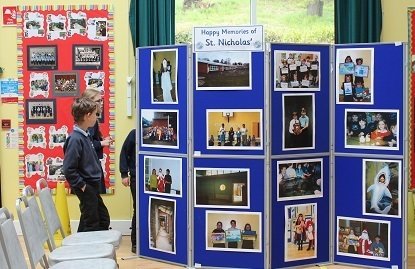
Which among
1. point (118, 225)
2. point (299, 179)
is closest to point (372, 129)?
point (299, 179)

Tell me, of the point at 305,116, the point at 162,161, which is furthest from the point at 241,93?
the point at 162,161

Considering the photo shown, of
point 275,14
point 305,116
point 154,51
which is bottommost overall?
point 305,116

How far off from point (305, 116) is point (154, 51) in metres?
1.32

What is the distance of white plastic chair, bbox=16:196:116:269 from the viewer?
3.47 meters

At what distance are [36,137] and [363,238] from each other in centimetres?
327

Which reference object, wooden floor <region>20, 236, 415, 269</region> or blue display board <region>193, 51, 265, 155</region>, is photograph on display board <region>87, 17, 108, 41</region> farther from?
wooden floor <region>20, 236, 415, 269</region>

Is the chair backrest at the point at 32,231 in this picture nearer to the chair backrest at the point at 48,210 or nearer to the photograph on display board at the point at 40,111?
the chair backrest at the point at 48,210

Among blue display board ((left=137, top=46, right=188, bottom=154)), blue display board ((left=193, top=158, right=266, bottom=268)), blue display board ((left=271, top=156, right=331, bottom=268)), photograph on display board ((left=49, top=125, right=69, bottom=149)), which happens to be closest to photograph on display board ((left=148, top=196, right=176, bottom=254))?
blue display board ((left=193, top=158, right=266, bottom=268))

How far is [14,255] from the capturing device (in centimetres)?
312

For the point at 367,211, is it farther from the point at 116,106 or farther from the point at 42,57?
the point at 42,57

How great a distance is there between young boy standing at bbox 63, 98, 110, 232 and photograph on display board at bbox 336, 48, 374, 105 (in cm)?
193

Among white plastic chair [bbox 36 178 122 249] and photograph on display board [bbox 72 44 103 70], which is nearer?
white plastic chair [bbox 36 178 122 249]

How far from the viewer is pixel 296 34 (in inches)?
246

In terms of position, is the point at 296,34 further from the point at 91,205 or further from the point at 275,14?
the point at 91,205
